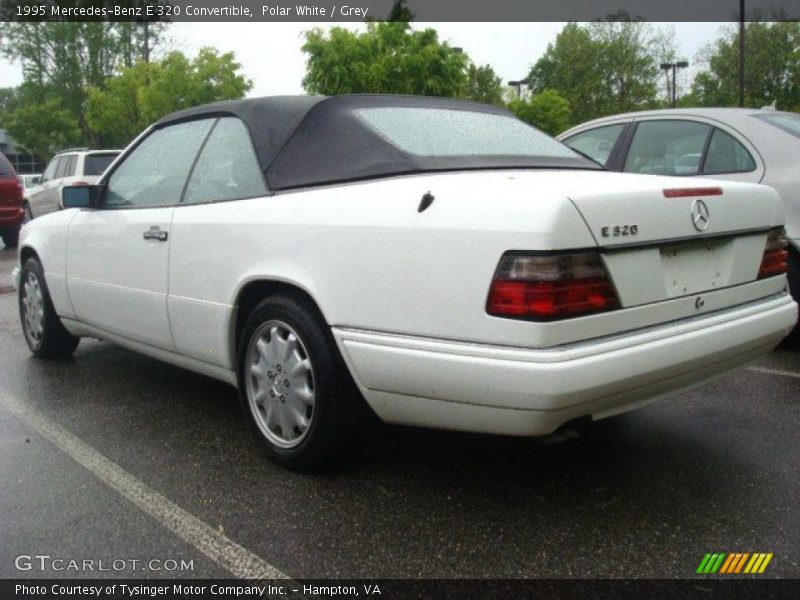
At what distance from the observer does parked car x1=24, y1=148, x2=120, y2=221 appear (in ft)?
53.7

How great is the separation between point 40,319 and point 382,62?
74.3 ft

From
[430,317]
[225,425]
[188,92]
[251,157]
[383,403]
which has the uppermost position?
[188,92]

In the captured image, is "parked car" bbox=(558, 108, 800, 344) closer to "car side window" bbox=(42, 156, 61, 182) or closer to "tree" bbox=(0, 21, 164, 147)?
"car side window" bbox=(42, 156, 61, 182)

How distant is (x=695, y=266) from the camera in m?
2.82

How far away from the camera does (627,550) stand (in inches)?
98.0

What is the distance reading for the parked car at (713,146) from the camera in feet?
16.0

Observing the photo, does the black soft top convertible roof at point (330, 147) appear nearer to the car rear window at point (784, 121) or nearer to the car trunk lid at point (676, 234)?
the car trunk lid at point (676, 234)

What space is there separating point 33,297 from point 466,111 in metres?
3.22

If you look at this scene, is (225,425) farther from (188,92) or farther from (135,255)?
(188,92)

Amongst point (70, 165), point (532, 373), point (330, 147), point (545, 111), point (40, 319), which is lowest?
point (40, 319)

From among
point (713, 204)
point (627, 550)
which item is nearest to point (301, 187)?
point (713, 204)

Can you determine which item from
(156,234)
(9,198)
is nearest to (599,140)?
(156,234)

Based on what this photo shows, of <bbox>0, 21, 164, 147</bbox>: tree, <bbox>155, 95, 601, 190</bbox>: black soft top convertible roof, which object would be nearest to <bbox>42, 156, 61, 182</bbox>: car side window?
<bbox>155, 95, 601, 190</bbox>: black soft top convertible roof

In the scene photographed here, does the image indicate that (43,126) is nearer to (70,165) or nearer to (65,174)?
(65,174)
